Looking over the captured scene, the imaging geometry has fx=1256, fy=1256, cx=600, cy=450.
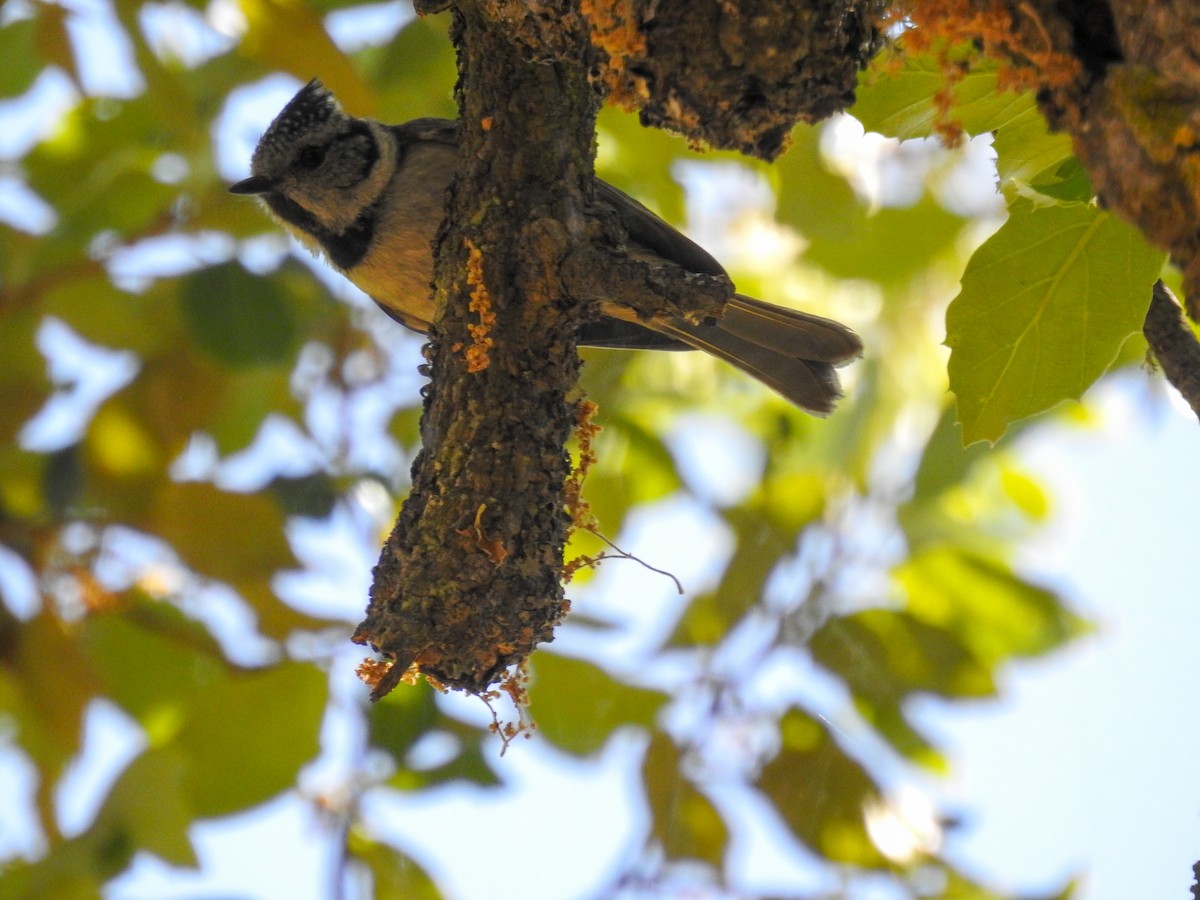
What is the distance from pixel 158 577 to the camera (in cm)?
454

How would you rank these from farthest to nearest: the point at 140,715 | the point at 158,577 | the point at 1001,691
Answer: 1. the point at 158,577
2. the point at 140,715
3. the point at 1001,691

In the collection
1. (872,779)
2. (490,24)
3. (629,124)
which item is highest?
(629,124)

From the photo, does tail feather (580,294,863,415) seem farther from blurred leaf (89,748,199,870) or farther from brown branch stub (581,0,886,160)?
brown branch stub (581,0,886,160)

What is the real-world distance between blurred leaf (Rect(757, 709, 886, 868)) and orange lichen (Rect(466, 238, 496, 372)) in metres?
1.72

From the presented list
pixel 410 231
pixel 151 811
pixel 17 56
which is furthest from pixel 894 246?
pixel 17 56

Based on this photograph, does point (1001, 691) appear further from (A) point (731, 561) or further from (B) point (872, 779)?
(A) point (731, 561)

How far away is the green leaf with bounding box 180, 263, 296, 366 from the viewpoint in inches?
165

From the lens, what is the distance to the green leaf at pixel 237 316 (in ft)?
13.8

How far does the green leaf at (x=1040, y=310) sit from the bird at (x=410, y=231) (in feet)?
4.29

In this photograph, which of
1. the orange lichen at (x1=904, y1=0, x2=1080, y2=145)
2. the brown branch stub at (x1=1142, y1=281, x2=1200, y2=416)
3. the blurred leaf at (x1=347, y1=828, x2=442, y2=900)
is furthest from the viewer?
the blurred leaf at (x1=347, y1=828, x2=442, y2=900)

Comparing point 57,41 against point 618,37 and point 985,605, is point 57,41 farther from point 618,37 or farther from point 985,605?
point 985,605

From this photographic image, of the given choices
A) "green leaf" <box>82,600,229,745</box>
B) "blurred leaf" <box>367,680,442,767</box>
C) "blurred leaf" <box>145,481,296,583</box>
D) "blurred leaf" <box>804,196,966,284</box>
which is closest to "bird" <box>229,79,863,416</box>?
"blurred leaf" <box>804,196,966,284</box>

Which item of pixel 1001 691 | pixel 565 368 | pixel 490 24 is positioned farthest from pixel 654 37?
pixel 1001 691

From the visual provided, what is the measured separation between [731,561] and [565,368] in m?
1.73
